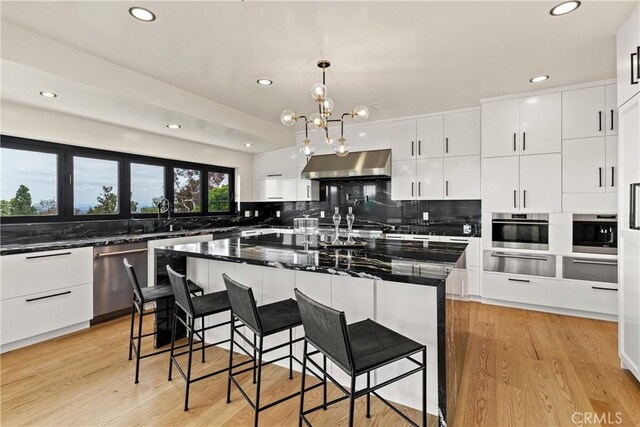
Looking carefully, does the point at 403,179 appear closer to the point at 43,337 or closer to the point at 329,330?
the point at 329,330

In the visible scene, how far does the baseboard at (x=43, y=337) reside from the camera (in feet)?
9.18

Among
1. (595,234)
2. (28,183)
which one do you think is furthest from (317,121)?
(595,234)

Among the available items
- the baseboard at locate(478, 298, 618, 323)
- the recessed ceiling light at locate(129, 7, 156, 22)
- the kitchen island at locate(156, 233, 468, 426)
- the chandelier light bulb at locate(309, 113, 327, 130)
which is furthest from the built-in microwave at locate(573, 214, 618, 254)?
the recessed ceiling light at locate(129, 7, 156, 22)

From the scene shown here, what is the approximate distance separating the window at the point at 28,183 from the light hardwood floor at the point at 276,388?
1.38m

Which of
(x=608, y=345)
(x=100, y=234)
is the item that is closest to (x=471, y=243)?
(x=608, y=345)

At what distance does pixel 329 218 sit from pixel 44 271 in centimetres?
376

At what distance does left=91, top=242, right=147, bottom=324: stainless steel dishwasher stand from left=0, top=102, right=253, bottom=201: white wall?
4.09ft

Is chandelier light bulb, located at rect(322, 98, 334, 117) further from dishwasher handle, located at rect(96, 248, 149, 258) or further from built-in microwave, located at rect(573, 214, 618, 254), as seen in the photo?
built-in microwave, located at rect(573, 214, 618, 254)

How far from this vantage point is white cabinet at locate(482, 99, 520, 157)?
12.6ft

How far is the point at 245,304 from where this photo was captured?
1758 millimetres

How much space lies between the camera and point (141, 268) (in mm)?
→ 3787

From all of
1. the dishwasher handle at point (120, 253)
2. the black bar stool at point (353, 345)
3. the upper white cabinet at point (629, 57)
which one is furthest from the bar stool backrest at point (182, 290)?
the upper white cabinet at point (629, 57)

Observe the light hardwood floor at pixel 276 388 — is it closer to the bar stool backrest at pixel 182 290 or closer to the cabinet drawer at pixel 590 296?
the cabinet drawer at pixel 590 296

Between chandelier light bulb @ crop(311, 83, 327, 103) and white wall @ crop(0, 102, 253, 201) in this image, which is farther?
white wall @ crop(0, 102, 253, 201)
